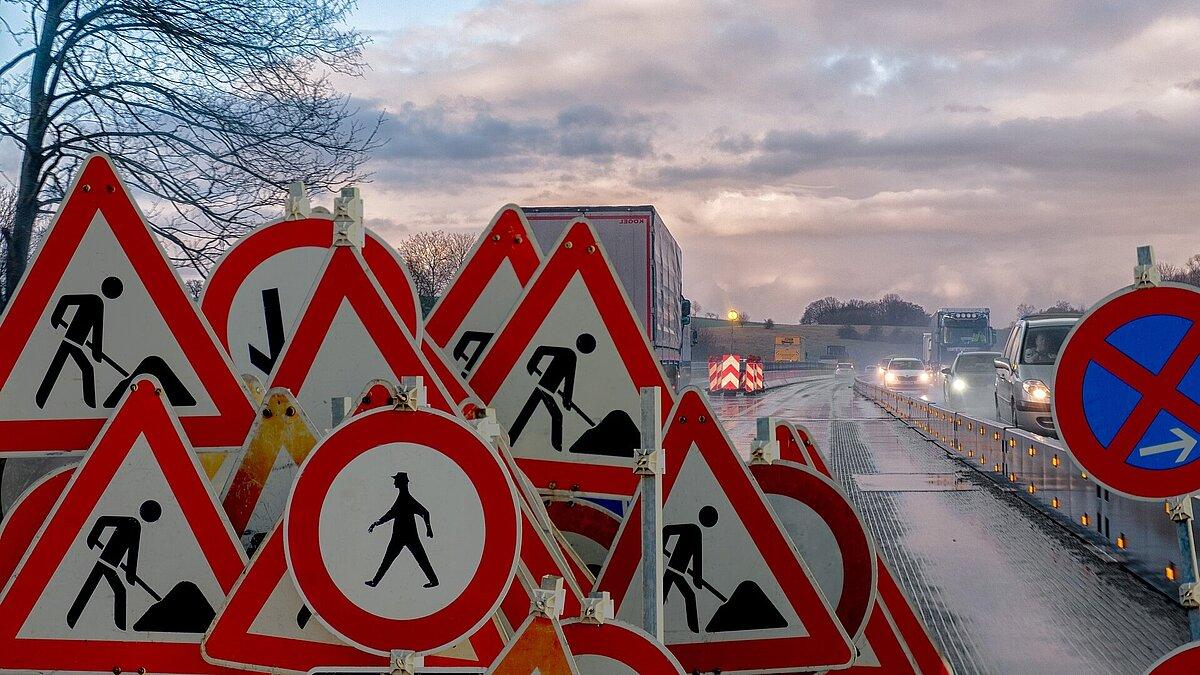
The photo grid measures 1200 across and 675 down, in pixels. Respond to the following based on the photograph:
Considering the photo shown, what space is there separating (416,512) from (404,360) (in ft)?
3.17

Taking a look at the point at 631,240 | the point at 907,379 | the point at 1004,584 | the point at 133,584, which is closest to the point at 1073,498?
the point at 1004,584

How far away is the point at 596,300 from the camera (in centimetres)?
488

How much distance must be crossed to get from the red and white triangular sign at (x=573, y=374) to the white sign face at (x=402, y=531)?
142 cm

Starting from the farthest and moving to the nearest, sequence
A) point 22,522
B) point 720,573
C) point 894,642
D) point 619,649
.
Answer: point 894,642, point 720,573, point 22,522, point 619,649

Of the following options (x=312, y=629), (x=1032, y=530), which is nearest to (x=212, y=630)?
(x=312, y=629)

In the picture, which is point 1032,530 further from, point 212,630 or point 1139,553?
point 212,630

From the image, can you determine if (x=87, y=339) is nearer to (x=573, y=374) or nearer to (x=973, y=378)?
(x=573, y=374)

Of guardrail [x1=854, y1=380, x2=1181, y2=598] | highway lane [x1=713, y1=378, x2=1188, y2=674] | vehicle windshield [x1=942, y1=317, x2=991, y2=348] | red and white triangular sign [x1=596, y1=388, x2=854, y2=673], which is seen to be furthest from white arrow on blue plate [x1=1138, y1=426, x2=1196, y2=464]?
vehicle windshield [x1=942, y1=317, x2=991, y2=348]

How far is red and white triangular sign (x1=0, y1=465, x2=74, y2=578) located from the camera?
13.8ft

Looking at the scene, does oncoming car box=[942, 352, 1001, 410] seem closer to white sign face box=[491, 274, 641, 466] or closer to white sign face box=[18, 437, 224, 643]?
white sign face box=[491, 274, 641, 466]

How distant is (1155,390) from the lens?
171 inches

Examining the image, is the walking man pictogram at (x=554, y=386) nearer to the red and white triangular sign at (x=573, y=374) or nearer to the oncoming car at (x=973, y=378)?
the red and white triangular sign at (x=573, y=374)

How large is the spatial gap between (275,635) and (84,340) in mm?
1453

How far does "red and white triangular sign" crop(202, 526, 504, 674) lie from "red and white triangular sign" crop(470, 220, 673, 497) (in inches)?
49.5
